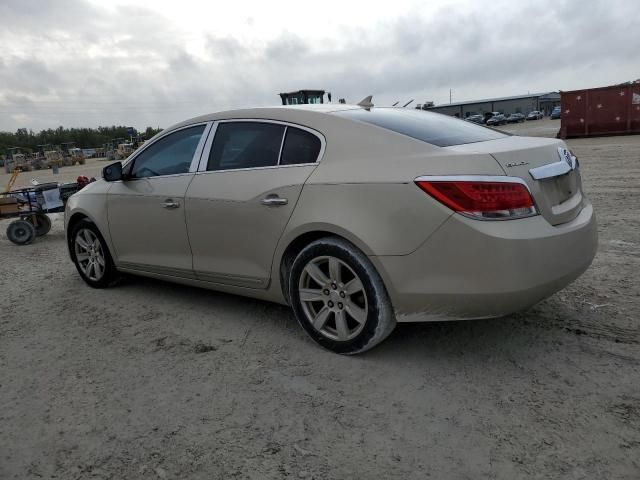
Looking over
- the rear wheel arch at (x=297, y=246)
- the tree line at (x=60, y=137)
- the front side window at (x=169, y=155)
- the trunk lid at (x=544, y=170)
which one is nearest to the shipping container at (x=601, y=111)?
the trunk lid at (x=544, y=170)

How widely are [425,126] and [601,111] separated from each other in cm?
2366

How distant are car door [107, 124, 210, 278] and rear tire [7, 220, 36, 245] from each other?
439 centimetres

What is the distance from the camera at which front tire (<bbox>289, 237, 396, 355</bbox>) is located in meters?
3.03

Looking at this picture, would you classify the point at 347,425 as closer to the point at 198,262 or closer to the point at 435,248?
the point at 435,248

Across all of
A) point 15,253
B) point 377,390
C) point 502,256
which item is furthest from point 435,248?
point 15,253

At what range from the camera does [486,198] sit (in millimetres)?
2664

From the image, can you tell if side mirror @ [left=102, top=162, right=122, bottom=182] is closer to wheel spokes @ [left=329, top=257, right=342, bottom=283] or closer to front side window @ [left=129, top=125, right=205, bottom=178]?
front side window @ [left=129, top=125, right=205, bottom=178]

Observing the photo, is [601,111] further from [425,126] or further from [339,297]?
[339,297]

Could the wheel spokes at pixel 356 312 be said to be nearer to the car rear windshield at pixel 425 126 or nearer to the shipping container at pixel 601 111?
the car rear windshield at pixel 425 126

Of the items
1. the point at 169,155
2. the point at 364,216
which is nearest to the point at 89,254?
the point at 169,155

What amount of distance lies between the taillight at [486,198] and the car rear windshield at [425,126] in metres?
0.43

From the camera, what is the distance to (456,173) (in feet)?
8.94

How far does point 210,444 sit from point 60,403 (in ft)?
3.47

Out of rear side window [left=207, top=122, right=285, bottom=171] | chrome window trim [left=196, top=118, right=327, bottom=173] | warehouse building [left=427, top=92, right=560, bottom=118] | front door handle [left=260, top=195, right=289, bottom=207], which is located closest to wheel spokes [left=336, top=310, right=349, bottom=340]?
front door handle [left=260, top=195, right=289, bottom=207]
